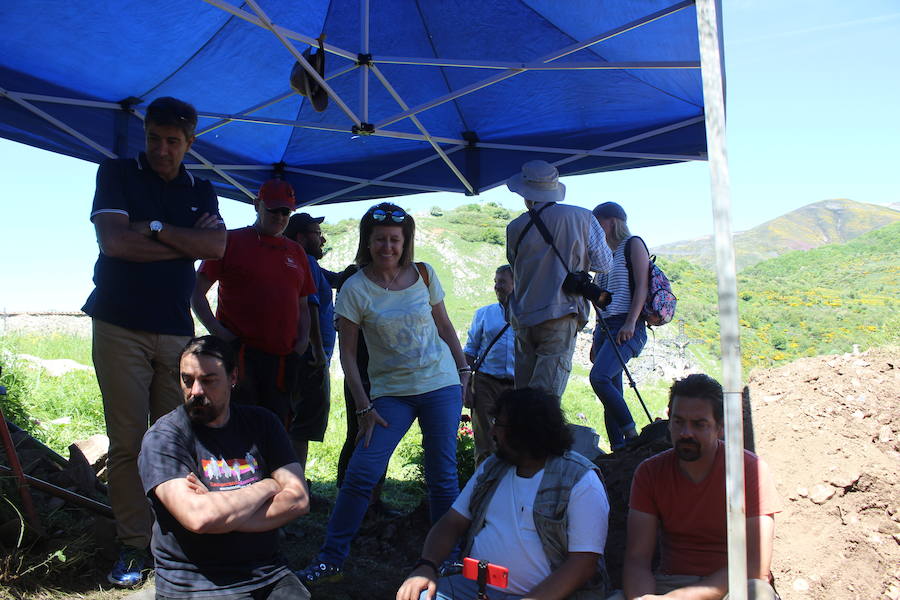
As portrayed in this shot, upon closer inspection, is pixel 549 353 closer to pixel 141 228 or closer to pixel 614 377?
pixel 614 377

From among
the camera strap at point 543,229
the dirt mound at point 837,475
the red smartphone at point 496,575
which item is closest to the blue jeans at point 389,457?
the camera strap at point 543,229

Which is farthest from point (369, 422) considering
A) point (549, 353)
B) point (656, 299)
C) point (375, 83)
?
point (375, 83)

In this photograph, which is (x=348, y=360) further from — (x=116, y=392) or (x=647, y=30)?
(x=647, y=30)

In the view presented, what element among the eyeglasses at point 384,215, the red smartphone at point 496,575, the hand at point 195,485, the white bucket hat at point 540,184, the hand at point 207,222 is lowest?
the red smartphone at point 496,575

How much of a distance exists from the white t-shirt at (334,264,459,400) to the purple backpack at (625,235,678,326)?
1.77 metres

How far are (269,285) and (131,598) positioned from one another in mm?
1768

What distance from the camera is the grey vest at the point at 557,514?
8.50 feet

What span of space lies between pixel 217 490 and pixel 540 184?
102 inches

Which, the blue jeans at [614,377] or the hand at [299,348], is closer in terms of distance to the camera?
the hand at [299,348]

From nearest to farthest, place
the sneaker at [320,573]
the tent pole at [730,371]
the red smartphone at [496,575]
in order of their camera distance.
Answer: the tent pole at [730,371]
the red smartphone at [496,575]
the sneaker at [320,573]

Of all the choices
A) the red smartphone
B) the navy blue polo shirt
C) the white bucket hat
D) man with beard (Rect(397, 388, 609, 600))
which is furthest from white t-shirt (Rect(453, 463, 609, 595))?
the white bucket hat

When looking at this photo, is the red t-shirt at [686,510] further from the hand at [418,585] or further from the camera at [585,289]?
the camera at [585,289]

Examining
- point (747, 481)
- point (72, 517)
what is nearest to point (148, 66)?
point (72, 517)

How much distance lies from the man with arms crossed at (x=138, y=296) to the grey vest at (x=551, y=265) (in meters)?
1.74
